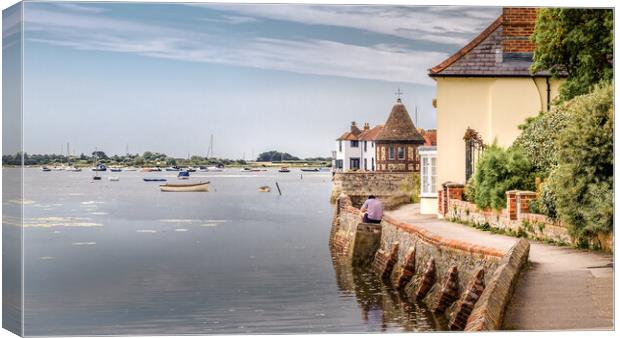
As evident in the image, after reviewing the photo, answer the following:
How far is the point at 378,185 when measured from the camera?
981 inches

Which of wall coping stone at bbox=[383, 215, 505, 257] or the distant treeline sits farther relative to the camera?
wall coping stone at bbox=[383, 215, 505, 257]

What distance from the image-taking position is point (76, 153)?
16391mm

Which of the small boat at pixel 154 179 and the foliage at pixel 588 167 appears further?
the small boat at pixel 154 179

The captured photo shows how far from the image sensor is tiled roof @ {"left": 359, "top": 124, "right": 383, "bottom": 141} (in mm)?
17328

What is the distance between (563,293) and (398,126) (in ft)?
14.3

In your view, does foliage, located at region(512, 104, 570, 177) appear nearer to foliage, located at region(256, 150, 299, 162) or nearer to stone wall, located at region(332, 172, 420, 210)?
stone wall, located at region(332, 172, 420, 210)

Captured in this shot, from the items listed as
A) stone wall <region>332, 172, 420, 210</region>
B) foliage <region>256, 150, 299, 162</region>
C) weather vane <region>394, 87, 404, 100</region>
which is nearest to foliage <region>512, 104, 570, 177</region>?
stone wall <region>332, 172, 420, 210</region>

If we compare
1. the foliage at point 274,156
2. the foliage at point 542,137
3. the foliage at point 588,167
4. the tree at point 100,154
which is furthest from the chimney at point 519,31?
the tree at point 100,154

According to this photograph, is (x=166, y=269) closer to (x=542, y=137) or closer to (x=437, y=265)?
(x=437, y=265)

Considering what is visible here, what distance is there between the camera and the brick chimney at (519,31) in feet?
68.4

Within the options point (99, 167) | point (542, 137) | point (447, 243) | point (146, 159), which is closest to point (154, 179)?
point (146, 159)

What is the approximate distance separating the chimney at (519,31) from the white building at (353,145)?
2.81m

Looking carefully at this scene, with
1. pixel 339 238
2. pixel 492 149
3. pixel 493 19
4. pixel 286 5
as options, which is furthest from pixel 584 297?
pixel 339 238

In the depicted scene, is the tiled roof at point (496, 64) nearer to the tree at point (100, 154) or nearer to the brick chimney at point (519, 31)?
the brick chimney at point (519, 31)
